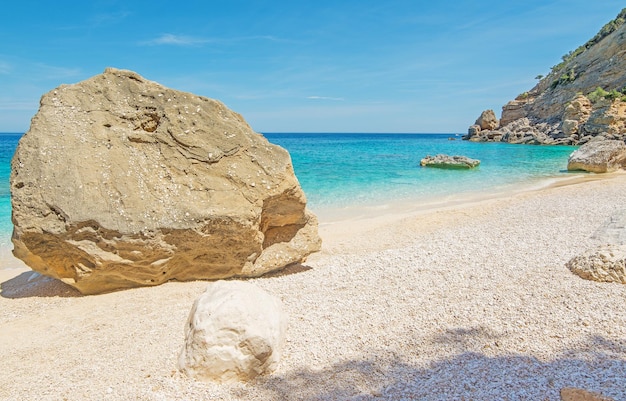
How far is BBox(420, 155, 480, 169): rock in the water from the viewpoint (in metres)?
26.2

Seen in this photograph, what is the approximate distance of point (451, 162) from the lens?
26.8 meters

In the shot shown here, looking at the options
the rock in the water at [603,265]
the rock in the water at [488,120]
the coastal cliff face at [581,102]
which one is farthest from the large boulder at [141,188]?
the rock in the water at [488,120]

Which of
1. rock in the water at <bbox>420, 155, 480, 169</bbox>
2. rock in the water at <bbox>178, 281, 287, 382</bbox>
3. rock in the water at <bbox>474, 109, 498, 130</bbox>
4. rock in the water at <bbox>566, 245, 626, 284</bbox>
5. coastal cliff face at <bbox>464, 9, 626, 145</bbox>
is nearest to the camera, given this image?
rock in the water at <bbox>178, 281, 287, 382</bbox>

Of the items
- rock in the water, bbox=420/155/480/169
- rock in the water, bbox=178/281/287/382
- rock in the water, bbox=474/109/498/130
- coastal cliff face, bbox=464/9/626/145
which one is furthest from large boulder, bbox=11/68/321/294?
rock in the water, bbox=474/109/498/130

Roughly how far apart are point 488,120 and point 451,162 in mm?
49150

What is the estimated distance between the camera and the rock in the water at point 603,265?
4.69 m

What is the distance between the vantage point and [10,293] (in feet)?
20.2

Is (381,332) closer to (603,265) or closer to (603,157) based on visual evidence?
(603,265)

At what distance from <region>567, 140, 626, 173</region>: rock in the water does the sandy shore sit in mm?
16581

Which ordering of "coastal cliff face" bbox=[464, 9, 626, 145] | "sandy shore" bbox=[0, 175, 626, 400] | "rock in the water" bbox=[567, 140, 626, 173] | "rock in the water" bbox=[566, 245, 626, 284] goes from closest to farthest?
1. "sandy shore" bbox=[0, 175, 626, 400]
2. "rock in the water" bbox=[566, 245, 626, 284]
3. "rock in the water" bbox=[567, 140, 626, 173]
4. "coastal cliff face" bbox=[464, 9, 626, 145]

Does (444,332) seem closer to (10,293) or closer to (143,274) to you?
(143,274)

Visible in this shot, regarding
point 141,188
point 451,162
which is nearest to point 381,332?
point 141,188

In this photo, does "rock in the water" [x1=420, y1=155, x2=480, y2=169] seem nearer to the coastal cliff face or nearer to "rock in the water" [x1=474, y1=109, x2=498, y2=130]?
the coastal cliff face

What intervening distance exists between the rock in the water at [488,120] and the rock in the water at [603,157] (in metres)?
51.4
